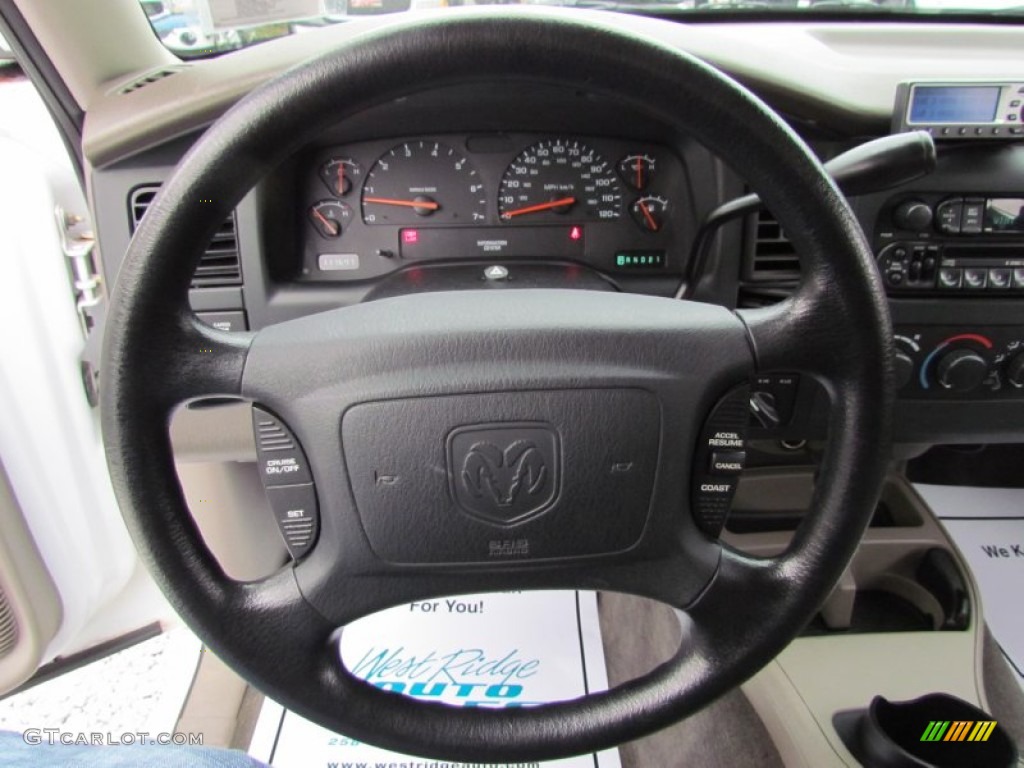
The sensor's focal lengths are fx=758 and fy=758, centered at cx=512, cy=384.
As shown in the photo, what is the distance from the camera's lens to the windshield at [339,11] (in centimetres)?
88

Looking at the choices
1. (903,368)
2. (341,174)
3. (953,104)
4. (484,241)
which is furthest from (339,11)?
(903,368)

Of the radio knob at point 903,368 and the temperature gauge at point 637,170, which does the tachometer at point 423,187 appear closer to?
the temperature gauge at point 637,170

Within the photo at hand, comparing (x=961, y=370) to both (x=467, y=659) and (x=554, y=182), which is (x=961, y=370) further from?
(x=467, y=659)

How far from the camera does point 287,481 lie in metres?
0.65

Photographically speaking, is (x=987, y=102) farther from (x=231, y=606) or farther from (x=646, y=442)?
(x=231, y=606)

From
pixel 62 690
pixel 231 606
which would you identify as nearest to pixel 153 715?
pixel 62 690

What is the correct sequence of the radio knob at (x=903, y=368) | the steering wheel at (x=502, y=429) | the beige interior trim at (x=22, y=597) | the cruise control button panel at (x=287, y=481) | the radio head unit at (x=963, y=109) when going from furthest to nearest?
the beige interior trim at (x=22, y=597)
the radio knob at (x=903, y=368)
the radio head unit at (x=963, y=109)
the cruise control button panel at (x=287, y=481)
the steering wheel at (x=502, y=429)

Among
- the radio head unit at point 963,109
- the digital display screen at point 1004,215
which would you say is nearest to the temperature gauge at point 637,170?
the radio head unit at point 963,109

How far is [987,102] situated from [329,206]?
0.78 meters

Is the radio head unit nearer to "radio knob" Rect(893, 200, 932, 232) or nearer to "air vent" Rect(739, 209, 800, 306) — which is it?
"radio knob" Rect(893, 200, 932, 232)

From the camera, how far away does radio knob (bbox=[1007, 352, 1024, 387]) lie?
97 centimetres

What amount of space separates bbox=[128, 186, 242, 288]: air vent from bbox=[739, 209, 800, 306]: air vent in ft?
2.08

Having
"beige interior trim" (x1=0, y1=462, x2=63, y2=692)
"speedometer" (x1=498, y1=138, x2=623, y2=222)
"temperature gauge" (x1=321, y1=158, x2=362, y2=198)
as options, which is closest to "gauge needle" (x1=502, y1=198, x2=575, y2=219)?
"speedometer" (x1=498, y1=138, x2=623, y2=222)

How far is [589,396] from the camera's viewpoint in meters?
0.62
